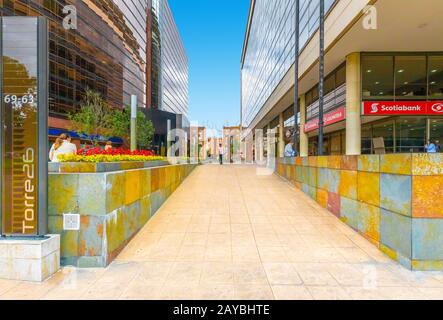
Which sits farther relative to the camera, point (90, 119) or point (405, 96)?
point (90, 119)

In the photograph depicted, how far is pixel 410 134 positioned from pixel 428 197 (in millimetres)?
13322

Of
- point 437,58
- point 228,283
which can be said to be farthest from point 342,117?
point 228,283

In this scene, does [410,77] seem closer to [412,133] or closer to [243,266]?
[412,133]

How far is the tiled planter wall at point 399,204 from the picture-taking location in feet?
16.9

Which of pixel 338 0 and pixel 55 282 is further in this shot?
pixel 338 0

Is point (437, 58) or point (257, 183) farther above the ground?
point (437, 58)

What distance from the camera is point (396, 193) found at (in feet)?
18.4

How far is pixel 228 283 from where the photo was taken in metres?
4.70

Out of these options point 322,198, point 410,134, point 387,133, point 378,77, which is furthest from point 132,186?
point 410,134

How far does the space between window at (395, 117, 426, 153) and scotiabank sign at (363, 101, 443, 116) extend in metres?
0.56
